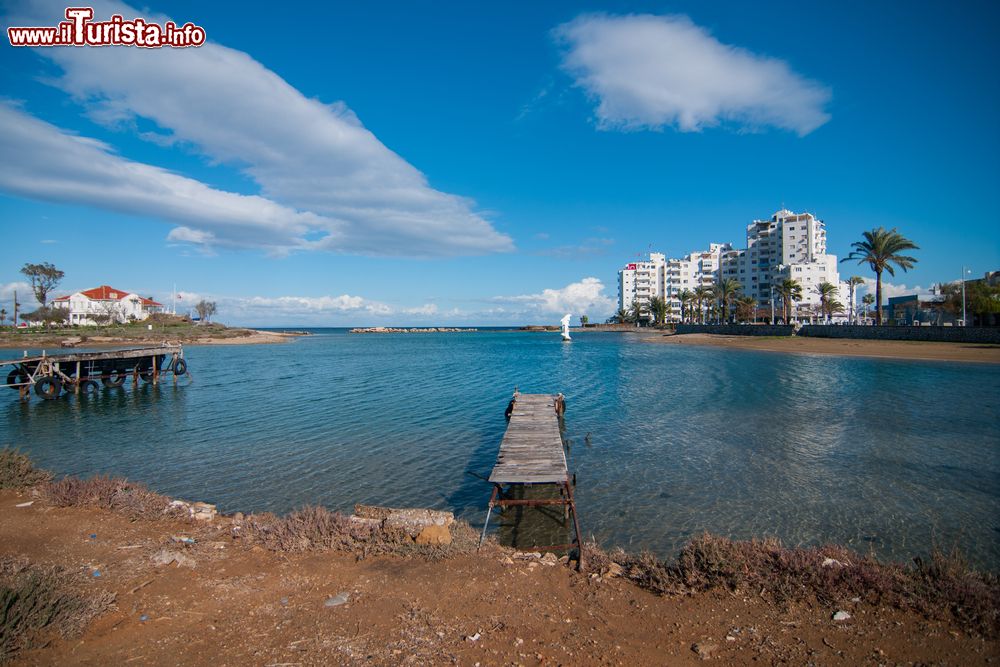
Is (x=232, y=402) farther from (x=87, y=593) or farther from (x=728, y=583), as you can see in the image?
(x=728, y=583)

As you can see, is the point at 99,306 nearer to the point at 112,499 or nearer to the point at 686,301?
the point at 112,499

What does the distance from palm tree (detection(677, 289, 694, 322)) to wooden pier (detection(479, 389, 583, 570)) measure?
136 meters

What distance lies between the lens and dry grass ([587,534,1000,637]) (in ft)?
20.3

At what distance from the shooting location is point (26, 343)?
8038 cm

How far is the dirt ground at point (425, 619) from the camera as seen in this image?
5633 mm

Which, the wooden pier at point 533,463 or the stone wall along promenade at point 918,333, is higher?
the stone wall along promenade at point 918,333

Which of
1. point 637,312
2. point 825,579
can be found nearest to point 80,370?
point 825,579

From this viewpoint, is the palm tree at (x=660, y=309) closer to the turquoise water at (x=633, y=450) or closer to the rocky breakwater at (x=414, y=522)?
the turquoise water at (x=633, y=450)

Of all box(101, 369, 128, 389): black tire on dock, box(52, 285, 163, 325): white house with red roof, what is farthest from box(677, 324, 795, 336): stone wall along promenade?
box(52, 285, 163, 325): white house with red roof

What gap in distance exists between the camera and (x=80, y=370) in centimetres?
3688

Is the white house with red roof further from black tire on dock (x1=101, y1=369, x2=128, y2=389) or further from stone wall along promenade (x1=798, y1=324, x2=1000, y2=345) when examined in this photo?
stone wall along promenade (x1=798, y1=324, x2=1000, y2=345)

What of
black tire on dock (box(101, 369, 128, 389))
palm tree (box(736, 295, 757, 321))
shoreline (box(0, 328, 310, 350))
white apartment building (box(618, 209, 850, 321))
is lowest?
black tire on dock (box(101, 369, 128, 389))

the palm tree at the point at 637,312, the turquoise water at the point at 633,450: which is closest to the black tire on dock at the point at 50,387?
the turquoise water at the point at 633,450

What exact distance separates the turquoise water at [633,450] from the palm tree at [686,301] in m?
109
